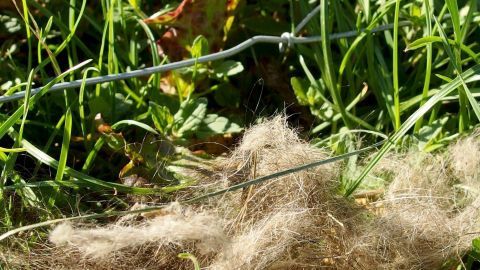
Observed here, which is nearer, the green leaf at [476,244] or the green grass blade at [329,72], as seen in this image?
the green leaf at [476,244]

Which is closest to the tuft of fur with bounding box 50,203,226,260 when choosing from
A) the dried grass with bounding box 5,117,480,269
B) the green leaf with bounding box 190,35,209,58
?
the dried grass with bounding box 5,117,480,269

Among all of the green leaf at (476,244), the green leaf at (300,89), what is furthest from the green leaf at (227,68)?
the green leaf at (476,244)

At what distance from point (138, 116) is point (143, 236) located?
14.9 inches

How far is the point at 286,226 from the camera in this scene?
101cm

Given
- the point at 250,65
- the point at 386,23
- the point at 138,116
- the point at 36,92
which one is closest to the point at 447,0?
the point at 386,23

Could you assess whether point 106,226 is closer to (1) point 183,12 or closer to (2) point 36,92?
(2) point 36,92

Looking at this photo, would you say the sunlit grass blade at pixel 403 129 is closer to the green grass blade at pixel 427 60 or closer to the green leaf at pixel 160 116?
the green grass blade at pixel 427 60

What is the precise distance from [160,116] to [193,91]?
160 millimetres

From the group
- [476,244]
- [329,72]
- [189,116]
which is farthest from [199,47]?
[476,244]

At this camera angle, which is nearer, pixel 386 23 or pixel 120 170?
pixel 120 170

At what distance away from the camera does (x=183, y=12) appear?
1.35 meters

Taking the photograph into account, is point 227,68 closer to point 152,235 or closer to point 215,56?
point 215,56

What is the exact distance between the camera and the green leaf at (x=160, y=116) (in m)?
1.21

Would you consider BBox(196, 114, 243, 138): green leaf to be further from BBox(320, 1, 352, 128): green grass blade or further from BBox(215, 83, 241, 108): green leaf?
BBox(320, 1, 352, 128): green grass blade
